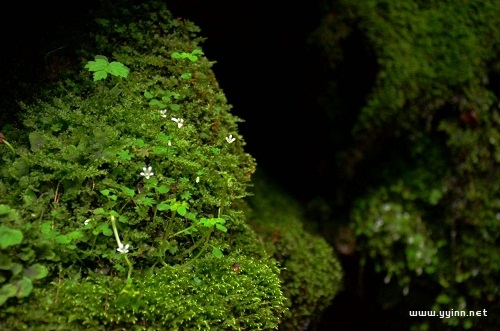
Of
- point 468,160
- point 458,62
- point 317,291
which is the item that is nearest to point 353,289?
point 317,291

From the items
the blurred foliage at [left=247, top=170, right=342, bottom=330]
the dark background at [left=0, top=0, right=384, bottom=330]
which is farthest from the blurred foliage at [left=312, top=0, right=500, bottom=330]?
the blurred foliage at [left=247, top=170, right=342, bottom=330]

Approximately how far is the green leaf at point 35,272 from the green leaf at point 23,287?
0.10ft

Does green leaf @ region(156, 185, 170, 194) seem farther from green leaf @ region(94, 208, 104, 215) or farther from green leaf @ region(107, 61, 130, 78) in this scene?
green leaf @ region(107, 61, 130, 78)

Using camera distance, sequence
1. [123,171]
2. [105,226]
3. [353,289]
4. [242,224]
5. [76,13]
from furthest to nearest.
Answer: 1. [353,289]
2. [76,13]
3. [242,224]
4. [123,171]
5. [105,226]

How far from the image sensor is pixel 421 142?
3.79m

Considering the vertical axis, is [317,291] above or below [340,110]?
below

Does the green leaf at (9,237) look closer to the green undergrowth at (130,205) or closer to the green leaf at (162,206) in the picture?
the green undergrowth at (130,205)

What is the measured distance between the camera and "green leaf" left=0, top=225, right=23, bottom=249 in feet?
5.46

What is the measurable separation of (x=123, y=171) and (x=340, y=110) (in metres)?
2.04

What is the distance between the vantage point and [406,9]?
142 inches

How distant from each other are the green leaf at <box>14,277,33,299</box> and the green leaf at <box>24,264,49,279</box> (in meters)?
0.03

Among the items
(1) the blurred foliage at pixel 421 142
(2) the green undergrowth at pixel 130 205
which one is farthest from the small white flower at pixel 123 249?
(1) the blurred foliage at pixel 421 142

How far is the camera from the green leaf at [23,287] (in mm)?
1690

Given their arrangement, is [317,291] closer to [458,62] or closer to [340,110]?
[340,110]
